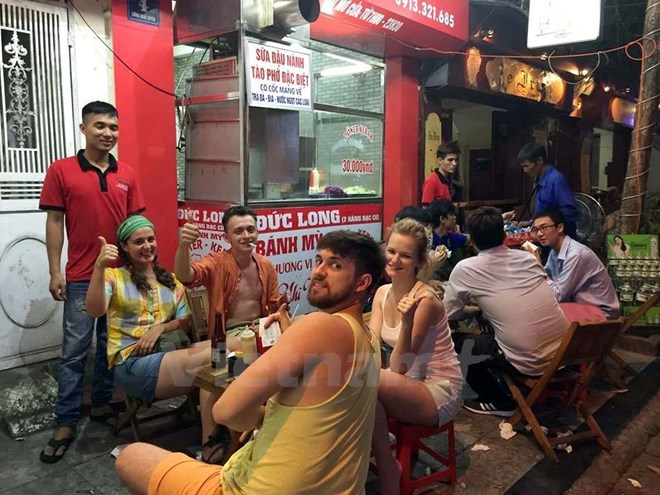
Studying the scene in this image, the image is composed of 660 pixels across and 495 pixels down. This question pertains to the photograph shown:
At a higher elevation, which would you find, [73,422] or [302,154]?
[302,154]

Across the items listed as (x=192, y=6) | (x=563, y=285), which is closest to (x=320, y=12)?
(x=192, y=6)

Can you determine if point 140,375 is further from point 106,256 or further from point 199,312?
point 106,256

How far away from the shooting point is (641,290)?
220 inches

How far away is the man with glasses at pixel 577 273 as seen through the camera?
4.18 meters

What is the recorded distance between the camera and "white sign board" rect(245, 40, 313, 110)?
5.25m

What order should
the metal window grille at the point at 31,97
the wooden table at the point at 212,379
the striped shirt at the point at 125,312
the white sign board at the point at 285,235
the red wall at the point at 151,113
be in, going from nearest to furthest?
the wooden table at the point at 212,379, the striped shirt at the point at 125,312, the metal window grille at the point at 31,97, the red wall at the point at 151,113, the white sign board at the point at 285,235

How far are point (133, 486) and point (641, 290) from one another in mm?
5335

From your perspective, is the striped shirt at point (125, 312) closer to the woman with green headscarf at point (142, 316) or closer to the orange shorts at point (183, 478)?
the woman with green headscarf at point (142, 316)

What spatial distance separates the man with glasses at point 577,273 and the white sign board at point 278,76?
2.82 metres

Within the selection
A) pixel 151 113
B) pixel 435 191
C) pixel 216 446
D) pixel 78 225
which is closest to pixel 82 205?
pixel 78 225

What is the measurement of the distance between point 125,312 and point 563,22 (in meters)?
6.55

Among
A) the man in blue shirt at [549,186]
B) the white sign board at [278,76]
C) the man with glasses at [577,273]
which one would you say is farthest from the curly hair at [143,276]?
the man in blue shirt at [549,186]

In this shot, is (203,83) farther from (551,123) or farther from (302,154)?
(551,123)

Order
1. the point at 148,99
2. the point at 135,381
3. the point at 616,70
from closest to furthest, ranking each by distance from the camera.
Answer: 1. the point at 135,381
2. the point at 148,99
3. the point at 616,70
